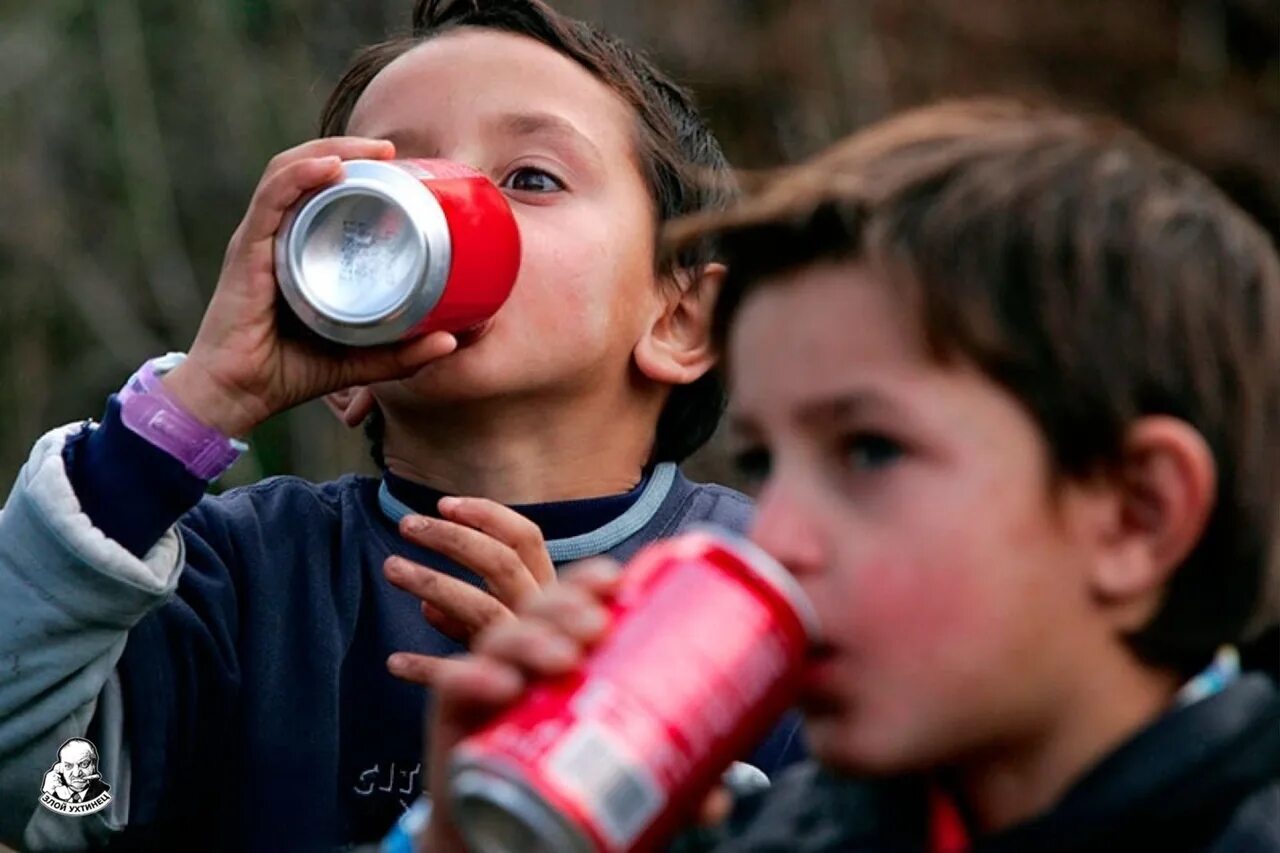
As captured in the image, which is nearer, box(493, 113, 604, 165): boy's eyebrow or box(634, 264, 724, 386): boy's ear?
box(493, 113, 604, 165): boy's eyebrow

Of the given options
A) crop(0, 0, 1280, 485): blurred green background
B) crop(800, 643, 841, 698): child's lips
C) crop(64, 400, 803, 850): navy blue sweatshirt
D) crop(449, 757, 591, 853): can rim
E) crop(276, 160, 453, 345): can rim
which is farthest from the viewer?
crop(0, 0, 1280, 485): blurred green background

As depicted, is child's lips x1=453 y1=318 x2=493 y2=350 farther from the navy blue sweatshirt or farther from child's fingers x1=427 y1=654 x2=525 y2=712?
child's fingers x1=427 y1=654 x2=525 y2=712

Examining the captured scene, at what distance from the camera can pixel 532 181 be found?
199cm

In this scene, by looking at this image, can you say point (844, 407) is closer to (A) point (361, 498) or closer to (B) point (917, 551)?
(B) point (917, 551)

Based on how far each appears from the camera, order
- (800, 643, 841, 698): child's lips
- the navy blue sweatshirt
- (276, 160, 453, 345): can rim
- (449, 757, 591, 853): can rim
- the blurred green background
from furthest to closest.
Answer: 1. the blurred green background
2. the navy blue sweatshirt
3. (276, 160, 453, 345): can rim
4. (800, 643, 841, 698): child's lips
5. (449, 757, 591, 853): can rim

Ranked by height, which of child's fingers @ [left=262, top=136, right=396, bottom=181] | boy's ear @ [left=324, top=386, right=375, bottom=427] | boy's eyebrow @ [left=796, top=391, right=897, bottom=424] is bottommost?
boy's ear @ [left=324, top=386, right=375, bottom=427]

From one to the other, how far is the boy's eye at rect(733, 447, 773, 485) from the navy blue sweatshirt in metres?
0.62

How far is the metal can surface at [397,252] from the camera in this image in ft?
5.52

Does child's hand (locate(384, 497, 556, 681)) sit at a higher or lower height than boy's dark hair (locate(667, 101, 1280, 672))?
lower

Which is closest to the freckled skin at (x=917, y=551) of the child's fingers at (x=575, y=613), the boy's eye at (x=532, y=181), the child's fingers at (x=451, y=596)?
the child's fingers at (x=575, y=613)

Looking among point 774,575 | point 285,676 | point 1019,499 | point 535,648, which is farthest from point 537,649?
point 285,676

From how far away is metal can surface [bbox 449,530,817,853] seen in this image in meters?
1.05

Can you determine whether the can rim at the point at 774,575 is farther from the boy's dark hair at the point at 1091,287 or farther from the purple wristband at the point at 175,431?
the purple wristband at the point at 175,431

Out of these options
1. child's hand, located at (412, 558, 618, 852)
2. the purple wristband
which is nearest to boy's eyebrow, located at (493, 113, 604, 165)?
the purple wristband
